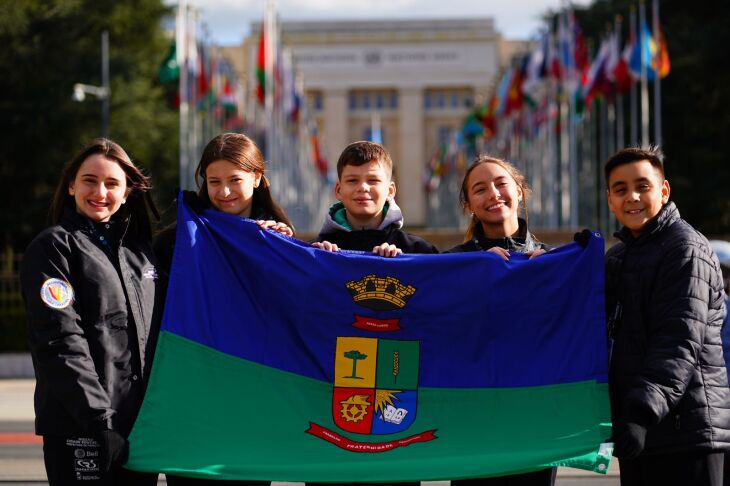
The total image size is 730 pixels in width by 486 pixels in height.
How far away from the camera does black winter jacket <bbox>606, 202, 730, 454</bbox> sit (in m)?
4.37

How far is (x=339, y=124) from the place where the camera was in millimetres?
90250

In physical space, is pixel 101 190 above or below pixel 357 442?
above

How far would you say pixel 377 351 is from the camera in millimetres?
4949

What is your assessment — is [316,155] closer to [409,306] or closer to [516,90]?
[516,90]

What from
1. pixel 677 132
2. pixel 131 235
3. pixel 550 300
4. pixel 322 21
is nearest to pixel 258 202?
pixel 131 235

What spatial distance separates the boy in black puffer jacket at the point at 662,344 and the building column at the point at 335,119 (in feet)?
277

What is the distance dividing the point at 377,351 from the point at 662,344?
120 centimetres

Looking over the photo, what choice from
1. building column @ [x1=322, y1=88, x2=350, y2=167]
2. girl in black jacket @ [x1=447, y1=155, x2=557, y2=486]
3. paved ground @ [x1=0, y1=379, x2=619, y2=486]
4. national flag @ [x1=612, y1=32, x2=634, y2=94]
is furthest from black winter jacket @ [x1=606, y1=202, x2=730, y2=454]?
building column @ [x1=322, y1=88, x2=350, y2=167]

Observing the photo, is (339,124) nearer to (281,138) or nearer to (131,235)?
(281,138)

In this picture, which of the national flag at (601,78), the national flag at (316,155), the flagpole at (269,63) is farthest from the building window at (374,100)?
the national flag at (601,78)

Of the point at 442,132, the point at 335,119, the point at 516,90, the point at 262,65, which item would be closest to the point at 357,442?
the point at 262,65

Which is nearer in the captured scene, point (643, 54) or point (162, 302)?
point (162, 302)

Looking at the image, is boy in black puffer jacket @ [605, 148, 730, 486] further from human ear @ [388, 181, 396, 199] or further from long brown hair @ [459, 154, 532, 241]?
human ear @ [388, 181, 396, 199]

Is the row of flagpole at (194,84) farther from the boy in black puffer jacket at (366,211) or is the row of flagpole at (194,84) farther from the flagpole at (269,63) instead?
the boy in black puffer jacket at (366,211)
